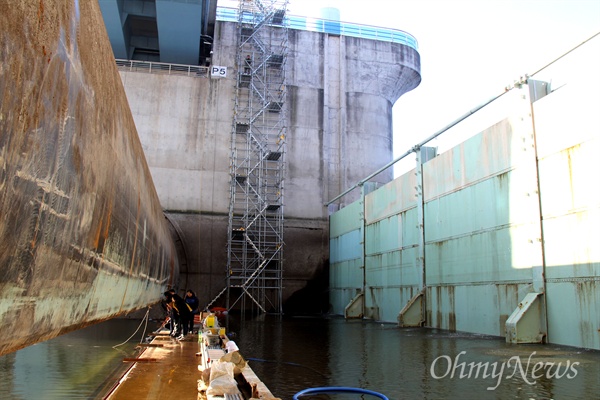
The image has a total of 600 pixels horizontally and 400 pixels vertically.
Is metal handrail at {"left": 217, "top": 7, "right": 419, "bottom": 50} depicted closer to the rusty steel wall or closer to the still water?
the rusty steel wall

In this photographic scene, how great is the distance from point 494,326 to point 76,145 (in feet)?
37.0

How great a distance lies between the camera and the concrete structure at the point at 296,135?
23.7 meters

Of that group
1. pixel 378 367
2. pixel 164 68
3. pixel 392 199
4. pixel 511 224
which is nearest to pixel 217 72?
pixel 164 68

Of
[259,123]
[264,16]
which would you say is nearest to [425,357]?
[259,123]

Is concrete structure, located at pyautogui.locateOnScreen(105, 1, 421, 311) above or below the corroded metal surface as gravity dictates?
above

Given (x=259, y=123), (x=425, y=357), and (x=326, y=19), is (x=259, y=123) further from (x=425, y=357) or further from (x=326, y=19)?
(x=425, y=357)

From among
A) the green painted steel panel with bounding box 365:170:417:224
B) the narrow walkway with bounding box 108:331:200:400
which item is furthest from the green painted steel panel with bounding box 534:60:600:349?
the narrow walkway with bounding box 108:331:200:400

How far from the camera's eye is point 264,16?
84.8 ft

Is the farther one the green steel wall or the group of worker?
the group of worker

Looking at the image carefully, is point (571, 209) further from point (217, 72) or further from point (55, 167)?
point (217, 72)

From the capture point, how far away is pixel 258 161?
24.7 metres

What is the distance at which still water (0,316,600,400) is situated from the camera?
241 inches

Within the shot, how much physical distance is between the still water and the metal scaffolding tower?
37.5 ft

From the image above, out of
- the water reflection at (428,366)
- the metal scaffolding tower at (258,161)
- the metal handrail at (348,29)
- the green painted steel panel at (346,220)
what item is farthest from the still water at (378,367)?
the metal handrail at (348,29)
